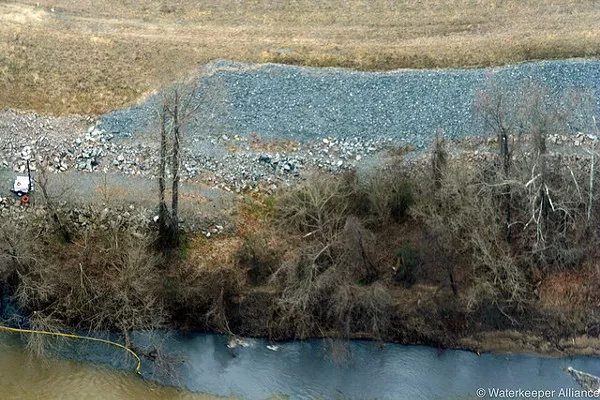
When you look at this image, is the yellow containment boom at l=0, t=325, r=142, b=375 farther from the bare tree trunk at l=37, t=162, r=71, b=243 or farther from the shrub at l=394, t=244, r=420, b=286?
the shrub at l=394, t=244, r=420, b=286

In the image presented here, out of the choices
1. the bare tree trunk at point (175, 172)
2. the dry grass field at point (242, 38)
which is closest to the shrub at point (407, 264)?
the bare tree trunk at point (175, 172)

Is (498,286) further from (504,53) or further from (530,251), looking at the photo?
(504,53)

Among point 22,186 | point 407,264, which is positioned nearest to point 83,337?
point 22,186

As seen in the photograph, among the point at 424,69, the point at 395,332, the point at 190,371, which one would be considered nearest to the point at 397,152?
the point at 424,69

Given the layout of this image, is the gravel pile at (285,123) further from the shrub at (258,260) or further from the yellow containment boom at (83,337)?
the yellow containment boom at (83,337)

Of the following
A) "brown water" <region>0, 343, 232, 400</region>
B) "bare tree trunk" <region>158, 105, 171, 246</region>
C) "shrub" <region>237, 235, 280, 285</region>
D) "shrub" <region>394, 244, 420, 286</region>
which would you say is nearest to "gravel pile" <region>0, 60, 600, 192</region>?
"bare tree trunk" <region>158, 105, 171, 246</region>

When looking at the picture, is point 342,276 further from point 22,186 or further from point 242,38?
point 242,38
